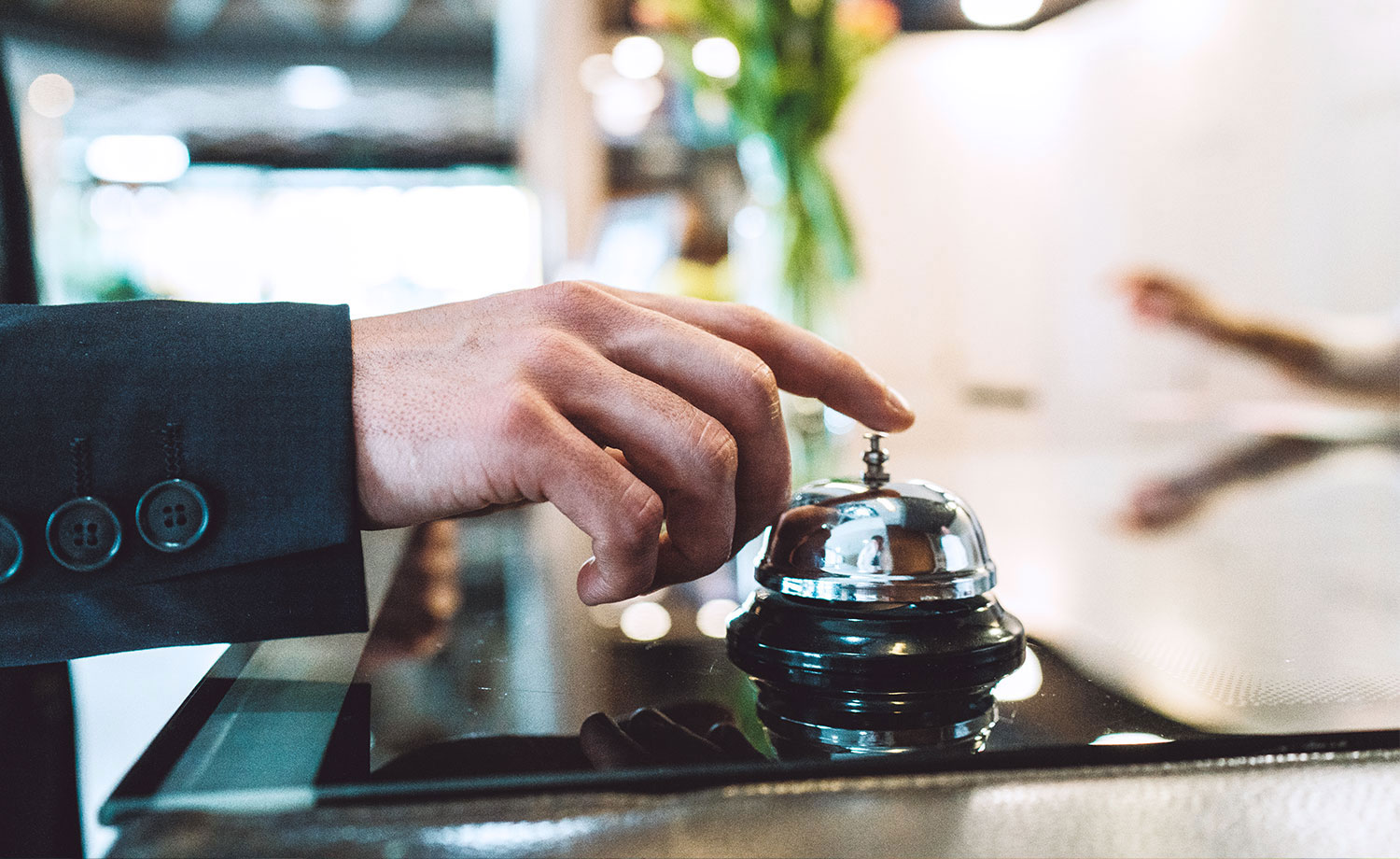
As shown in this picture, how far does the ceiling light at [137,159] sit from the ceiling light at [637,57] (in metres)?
3.24

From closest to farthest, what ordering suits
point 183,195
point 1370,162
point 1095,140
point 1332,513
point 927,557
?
point 927,557
point 1332,513
point 1370,162
point 1095,140
point 183,195

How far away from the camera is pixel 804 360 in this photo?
0.57 m

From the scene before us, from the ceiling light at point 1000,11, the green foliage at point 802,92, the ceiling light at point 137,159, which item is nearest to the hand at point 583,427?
the green foliage at point 802,92

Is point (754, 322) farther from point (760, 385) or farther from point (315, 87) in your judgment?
point (315, 87)

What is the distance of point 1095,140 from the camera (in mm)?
2697

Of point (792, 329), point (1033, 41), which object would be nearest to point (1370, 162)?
point (1033, 41)

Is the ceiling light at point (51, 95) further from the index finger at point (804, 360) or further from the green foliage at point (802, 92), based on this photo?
the index finger at point (804, 360)

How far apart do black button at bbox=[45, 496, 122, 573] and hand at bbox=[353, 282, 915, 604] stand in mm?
117

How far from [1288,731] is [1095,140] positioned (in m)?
2.74

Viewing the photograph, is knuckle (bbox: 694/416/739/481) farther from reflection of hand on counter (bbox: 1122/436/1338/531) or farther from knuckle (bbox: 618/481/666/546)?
reflection of hand on counter (bbox: 1122/436/1338/531)

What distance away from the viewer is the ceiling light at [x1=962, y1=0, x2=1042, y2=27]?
2.50 m

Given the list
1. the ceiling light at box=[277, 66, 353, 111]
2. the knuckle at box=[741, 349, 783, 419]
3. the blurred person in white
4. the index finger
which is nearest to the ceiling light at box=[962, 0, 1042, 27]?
the blurred person in white

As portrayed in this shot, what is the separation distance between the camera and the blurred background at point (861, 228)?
1.55 feet

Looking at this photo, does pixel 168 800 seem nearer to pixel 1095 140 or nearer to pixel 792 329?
pixel 792 329
